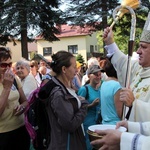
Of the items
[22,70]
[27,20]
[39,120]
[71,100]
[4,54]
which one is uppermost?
[27,20]

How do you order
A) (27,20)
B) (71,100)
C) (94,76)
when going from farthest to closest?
(27,20) → (94,76) → (71,100)

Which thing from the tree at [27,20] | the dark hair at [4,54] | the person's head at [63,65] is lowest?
the person's head at [63,65]

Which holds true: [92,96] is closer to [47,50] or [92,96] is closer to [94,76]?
[94,76]

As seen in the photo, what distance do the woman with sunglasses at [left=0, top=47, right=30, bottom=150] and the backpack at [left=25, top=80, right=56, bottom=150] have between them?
0.24m

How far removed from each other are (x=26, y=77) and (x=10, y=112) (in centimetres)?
153

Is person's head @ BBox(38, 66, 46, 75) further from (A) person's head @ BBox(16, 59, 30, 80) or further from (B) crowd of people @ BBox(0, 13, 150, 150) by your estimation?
(B) crowd of people @ BBox(0, 13, 150, 150)

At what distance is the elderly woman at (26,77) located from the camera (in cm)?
438

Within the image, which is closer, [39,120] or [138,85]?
[138,85]

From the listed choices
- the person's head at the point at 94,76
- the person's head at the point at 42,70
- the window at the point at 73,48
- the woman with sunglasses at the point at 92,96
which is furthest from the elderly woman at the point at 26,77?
the window at the point at 73,48

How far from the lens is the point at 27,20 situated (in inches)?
666

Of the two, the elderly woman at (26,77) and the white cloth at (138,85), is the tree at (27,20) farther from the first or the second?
the white cloth at (138,85)

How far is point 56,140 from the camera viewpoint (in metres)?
2.76

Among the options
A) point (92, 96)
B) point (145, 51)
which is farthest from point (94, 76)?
point (145, 51)

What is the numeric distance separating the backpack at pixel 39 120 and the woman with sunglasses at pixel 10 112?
242 millimetres
